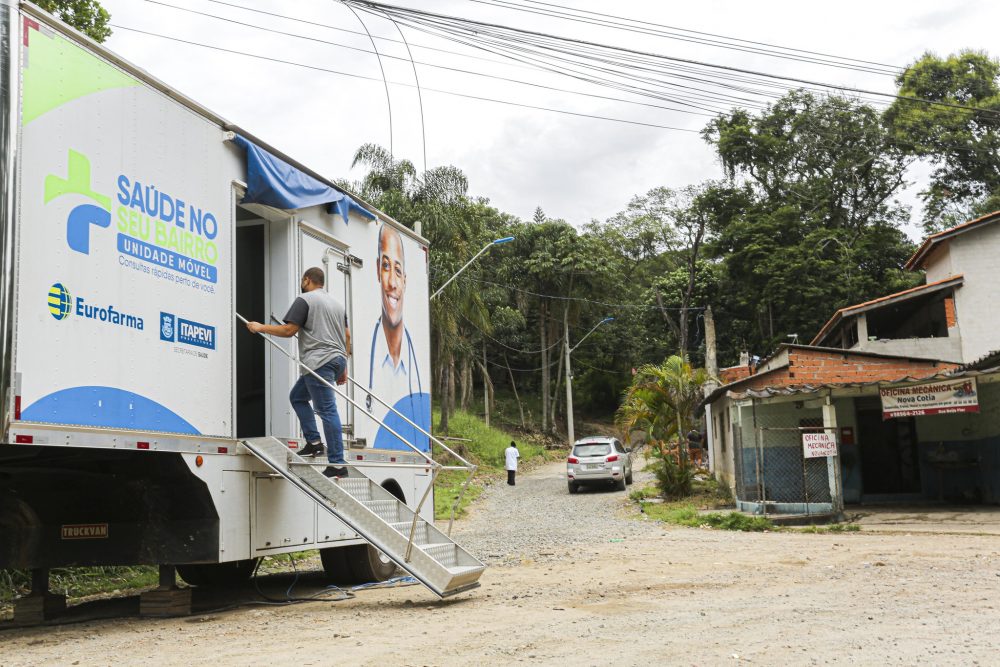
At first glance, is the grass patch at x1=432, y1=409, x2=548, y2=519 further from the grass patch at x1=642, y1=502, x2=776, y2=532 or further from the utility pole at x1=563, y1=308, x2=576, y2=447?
the grass patch at x1=642, y1=502, x2=776, y2=532

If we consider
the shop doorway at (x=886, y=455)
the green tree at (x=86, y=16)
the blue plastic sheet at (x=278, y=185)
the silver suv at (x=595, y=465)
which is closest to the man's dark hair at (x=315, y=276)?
the blue plastic sheet at (x=278, y=185)

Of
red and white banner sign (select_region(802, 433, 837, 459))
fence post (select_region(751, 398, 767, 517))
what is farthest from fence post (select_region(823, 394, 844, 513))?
fence post (select_region(751, 398, 767, 517))

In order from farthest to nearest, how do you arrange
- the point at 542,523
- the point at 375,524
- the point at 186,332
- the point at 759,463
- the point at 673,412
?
the point at 673,412
the point at 542,523
the point at 759,463
the point at 375,524
the point at 186,332

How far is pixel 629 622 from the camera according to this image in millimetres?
6730

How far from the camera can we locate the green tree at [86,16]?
43.8 ft

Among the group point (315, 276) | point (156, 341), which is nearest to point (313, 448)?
point (315, 276)

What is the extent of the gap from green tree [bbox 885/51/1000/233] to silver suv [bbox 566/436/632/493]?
24.9m

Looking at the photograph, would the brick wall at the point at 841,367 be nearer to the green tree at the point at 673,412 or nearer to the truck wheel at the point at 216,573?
the green tree at the point at 673,412

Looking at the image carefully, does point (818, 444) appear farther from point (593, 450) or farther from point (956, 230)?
point (956, 230)

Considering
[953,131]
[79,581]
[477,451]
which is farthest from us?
[953,131]

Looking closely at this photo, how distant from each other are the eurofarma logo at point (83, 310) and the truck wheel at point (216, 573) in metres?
4.11

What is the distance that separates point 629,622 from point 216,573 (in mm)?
5314

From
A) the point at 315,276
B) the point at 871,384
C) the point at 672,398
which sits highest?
the point at 315,276

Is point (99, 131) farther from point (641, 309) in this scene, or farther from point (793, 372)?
point (641, 309)
